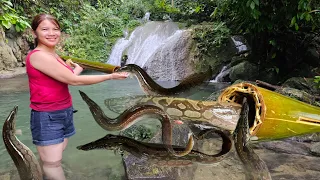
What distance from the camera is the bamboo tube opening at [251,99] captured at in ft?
8.04

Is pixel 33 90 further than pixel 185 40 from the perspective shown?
No

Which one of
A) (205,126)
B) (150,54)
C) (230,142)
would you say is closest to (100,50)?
(150,54)

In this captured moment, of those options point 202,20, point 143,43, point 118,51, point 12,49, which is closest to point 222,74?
point 143,43

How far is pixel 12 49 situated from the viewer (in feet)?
34.0

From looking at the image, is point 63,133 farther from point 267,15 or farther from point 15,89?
point 15,89

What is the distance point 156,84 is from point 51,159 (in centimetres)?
96

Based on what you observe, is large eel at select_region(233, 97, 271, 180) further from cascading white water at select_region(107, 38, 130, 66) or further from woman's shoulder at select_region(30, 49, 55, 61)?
cascading white water at select_region(107, 38, 130, 66)

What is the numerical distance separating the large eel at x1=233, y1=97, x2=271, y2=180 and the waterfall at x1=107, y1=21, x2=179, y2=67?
29.0 feet

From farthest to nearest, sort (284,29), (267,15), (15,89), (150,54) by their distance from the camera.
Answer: (150,54)
(15,89)
(284,29)
(267,15)

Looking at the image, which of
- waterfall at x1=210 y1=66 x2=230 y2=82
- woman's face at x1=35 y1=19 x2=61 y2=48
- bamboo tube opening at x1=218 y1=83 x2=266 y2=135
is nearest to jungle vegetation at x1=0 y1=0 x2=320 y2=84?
waterfall at x1=210 y1=66 x2=230 y2=82

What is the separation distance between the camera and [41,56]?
5.98 feet

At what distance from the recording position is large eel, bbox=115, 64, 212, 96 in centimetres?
210

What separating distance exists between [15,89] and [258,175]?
736 cm

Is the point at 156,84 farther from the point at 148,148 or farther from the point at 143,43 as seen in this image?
the point at 143,43
